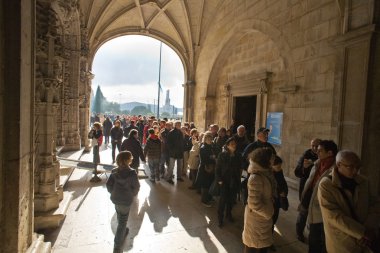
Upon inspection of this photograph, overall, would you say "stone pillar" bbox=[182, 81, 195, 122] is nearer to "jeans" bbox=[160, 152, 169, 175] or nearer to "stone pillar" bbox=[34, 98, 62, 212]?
"jeans" bbox=[160, 152, 169, 175]

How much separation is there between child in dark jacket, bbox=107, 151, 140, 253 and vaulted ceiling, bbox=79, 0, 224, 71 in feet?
30.5

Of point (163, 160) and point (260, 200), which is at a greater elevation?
point (260, 200)

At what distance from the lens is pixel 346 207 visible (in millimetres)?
1954

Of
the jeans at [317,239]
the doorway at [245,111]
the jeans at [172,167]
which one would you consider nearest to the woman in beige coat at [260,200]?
the jeans at [317,239]

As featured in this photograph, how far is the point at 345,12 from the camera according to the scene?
4.51 meters

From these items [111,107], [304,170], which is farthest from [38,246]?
[111,107]

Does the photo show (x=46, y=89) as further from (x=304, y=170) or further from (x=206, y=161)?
(x=304, y=170)

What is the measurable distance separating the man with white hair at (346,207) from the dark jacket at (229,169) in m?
1.98

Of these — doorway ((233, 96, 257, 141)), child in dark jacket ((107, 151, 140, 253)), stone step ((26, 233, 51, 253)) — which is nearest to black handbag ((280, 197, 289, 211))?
child in dark jacket ((107, 151, 140, 253))

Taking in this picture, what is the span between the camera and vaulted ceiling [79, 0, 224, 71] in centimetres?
1138

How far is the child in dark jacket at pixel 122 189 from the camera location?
303 cm

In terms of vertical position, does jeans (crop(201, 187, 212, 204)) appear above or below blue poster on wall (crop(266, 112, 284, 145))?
below

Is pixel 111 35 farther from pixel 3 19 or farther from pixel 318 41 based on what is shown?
pixel 3 19

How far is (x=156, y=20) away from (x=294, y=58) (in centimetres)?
922
